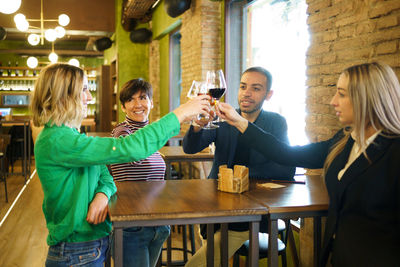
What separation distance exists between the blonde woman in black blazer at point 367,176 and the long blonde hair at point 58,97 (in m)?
1.04

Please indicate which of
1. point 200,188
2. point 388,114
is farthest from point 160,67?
point 388,114

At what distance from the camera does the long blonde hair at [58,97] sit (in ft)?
5.25

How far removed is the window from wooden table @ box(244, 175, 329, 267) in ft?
3.82

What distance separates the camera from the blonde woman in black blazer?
145 centimetres

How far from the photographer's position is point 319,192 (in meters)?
1.98

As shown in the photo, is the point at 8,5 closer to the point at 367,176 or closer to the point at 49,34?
the point at 49,34

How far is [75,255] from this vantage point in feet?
5.32

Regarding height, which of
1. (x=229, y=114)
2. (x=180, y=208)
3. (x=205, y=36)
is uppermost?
(x=205, y=36)

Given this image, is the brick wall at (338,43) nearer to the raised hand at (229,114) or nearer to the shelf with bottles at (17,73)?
the raised hand at (229,114)

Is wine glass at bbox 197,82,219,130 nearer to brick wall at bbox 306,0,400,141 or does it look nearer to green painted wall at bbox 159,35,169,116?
brick wall at bbox 306,0,400,141

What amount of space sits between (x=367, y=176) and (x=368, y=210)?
4.6 inches

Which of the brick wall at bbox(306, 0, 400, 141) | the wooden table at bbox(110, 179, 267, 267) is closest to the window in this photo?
the brick wall at bbox(306, 0, 400, 141)

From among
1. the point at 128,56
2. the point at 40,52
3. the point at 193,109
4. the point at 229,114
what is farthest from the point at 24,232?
the point at 40,52

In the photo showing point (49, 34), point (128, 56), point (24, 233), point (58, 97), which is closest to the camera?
point (58, 97)
